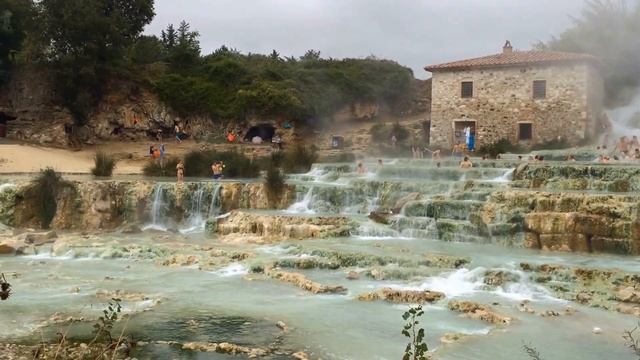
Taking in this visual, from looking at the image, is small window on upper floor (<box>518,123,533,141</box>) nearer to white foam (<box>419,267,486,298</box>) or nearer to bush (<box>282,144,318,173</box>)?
bush (<box>282,144,318,173</box>)

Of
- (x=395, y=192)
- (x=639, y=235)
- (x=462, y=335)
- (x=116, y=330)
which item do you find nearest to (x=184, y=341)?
(x=116, y=330)

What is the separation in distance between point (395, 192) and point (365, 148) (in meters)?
13.7

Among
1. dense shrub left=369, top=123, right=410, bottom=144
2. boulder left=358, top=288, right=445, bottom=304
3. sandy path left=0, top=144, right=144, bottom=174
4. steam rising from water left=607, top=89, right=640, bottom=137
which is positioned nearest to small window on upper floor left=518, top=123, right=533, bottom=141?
steam rising from water left=607, top=89, right=640, bottom=137

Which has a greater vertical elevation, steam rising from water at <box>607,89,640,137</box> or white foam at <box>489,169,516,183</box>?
steam rising from water at <box>607,89,640,137</box>

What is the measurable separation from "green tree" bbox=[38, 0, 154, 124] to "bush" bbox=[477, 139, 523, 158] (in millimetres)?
17966

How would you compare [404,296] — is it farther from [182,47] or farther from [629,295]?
[182,47]

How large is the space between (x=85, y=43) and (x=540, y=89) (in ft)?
67.8

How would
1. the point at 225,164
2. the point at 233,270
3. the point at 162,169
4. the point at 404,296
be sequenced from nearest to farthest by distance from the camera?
1. the point at 404,296
2. the point at 233,270
3. the point at 225,164
4. the point at 162,169

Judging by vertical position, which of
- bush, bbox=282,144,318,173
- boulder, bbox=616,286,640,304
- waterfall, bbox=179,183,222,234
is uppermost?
bush, bbox=282,144,318,173

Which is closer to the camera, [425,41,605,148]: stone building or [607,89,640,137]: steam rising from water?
[425,41,605,148]: stone building

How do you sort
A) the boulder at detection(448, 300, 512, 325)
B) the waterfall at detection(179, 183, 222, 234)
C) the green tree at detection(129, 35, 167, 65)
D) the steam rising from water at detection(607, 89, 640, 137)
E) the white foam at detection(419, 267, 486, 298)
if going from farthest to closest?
the green tree at detection(129, 35, 167, 65) < the steam rising from water at detection(607, 89, 640, 137) < the waterfall at detection(179, 183, 222, 234) < the white foam at detection(419, 267, 486, 298) < the boulder at detection(448, 300, 512, 325)

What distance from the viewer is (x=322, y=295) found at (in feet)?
34.5

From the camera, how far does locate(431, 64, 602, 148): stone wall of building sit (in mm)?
26609

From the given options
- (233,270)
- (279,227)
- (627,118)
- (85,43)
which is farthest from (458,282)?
(85,43)
